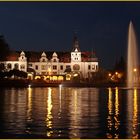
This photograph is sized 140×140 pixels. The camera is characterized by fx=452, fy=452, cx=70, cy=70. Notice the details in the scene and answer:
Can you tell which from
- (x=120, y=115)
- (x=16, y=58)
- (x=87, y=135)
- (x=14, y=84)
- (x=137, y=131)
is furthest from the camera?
(x=16, y=58)

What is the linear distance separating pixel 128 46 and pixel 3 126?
62454mm

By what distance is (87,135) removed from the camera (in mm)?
18312

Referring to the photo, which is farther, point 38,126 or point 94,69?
point 94,69

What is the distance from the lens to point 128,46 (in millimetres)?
81500

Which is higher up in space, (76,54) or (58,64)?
(76,54)

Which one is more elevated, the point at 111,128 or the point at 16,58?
the point at 16,58

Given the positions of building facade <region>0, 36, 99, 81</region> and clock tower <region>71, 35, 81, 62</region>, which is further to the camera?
clock tower <region>71, 35, 81, 62</region>

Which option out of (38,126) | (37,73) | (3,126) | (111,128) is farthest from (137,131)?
(37,73)

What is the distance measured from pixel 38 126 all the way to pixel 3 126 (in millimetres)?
1617

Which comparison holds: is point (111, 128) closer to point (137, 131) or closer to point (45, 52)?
point (137, 131)

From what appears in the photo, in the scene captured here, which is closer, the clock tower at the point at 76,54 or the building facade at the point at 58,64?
the building facade at the point at 58,64

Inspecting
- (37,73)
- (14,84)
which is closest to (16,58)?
(37,73)

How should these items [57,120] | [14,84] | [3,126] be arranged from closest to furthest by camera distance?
[3,126] < [57,120] < [14,84]

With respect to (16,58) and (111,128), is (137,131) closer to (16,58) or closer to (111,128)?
(111,128)
